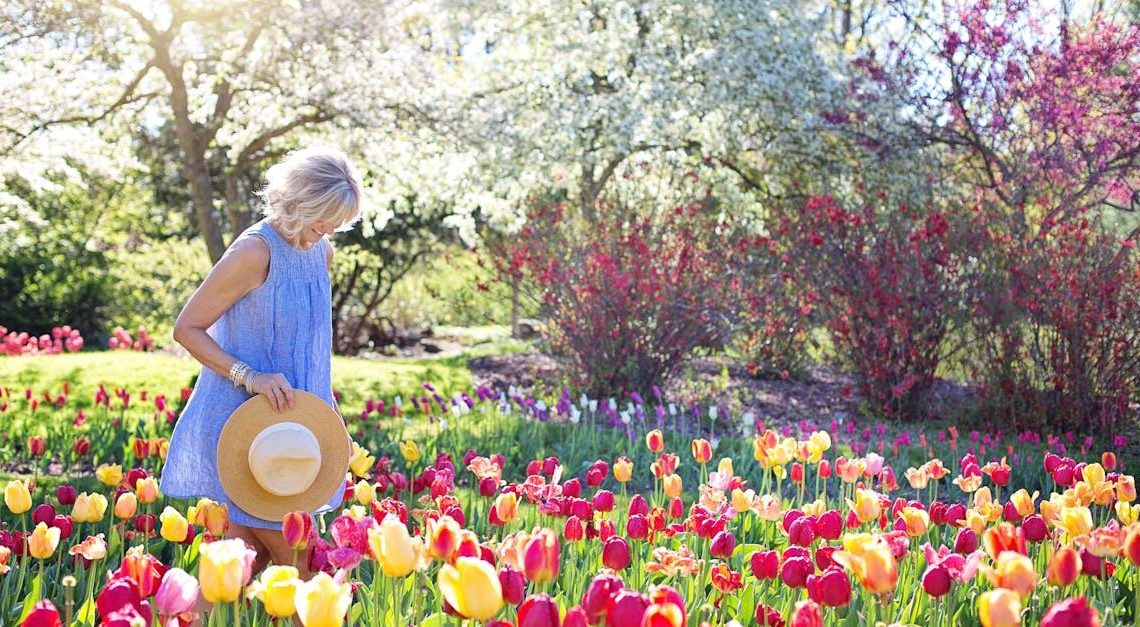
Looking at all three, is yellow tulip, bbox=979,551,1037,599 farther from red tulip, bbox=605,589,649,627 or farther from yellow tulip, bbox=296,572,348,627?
yellow tulip, bbox=296,572,348,627

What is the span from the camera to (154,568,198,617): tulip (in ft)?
5.40

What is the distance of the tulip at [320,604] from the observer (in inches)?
56.6

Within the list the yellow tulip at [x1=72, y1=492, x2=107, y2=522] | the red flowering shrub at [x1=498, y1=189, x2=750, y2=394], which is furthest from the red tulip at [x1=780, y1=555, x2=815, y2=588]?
the red flowering shrub at [x1=498, y1=189, x2=750, y2=394]

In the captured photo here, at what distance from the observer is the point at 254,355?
2791 mm

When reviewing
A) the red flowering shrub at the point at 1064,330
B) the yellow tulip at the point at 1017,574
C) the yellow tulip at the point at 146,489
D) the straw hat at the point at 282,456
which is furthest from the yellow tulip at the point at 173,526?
the red flowering shrub at the point at 1064,330

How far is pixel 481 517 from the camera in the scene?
11.7ft

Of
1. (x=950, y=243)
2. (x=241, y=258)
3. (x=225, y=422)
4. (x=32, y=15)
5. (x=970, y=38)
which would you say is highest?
(x=970, y=38)

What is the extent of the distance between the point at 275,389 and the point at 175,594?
1000 millimetres

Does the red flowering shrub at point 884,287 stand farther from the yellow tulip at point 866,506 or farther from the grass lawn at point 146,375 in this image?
the yellow tulip at point 866,506

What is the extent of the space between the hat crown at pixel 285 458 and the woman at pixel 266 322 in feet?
0.30

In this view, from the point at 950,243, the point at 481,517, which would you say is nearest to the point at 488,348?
the point at 950,243

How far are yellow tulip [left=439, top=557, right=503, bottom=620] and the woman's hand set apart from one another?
4.20 feet

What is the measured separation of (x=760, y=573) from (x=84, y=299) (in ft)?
43.2

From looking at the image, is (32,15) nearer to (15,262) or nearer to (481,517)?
(481,517)
